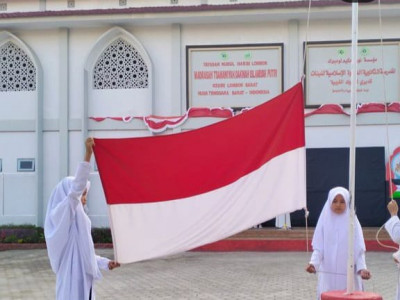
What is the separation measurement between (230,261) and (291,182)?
7.17 meters

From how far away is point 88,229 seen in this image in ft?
17.1

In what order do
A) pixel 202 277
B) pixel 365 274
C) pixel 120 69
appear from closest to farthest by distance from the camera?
pixel 365 274, pixel 202 277, pixel 120 69

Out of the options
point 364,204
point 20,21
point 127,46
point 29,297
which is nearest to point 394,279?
point 364,204

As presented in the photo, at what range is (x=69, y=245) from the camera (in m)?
5.12

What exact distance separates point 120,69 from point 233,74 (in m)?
2.45

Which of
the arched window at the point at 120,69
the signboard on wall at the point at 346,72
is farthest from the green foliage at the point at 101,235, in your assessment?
the signboard on wall at the point at 346,72

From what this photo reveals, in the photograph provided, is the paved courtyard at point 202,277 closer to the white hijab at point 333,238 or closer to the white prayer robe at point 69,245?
the white hijab at point 333,238

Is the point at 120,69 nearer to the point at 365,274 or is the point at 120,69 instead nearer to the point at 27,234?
the point at 27,234

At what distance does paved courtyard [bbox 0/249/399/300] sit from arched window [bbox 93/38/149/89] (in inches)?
144

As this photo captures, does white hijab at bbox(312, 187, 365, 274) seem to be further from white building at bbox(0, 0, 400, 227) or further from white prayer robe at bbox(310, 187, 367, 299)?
white building at bbox(0, 0, 400, 227)

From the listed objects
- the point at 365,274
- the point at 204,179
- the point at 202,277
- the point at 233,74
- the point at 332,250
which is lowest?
the point at 202,277

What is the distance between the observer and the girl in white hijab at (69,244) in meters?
5.03

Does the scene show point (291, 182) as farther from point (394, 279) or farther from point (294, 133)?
point (394, 279)

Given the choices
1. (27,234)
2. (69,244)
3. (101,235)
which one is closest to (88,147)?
(69,244)
